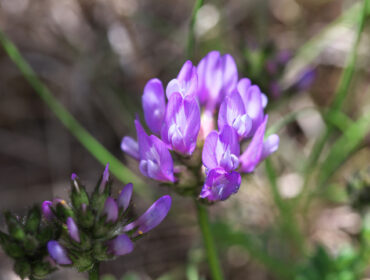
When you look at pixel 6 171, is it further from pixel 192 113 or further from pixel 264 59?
pixel 192 113

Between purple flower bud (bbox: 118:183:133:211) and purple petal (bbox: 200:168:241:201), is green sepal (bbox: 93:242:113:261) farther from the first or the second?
purple petal (bbox: 200:168:241:201)

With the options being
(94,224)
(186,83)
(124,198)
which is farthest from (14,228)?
(186,83)

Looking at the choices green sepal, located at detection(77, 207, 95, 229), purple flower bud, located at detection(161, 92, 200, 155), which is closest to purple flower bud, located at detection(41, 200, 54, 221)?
green sepal, located at detection(77, 207, 95, 229)

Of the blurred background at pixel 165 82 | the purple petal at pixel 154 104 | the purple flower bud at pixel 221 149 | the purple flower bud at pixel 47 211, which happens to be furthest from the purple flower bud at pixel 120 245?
the blurred background at pixel 165 82

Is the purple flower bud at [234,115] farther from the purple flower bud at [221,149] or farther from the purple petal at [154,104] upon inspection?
the purple petal at [154,104]

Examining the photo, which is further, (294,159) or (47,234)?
(294,159)

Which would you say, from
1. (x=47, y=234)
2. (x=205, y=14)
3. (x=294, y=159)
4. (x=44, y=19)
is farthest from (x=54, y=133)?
(x=47, y=234)
